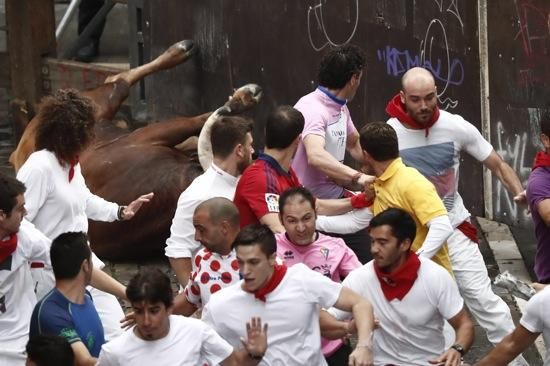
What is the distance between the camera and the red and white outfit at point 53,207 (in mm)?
9102

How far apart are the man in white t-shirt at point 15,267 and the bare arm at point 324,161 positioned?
80.0 inches

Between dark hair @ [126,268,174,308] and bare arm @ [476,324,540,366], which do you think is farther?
bare arm @ [476,324,540,366]

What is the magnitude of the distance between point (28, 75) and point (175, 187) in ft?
19.5

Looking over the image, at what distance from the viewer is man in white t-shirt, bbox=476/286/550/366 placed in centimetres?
766

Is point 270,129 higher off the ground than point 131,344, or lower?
higher

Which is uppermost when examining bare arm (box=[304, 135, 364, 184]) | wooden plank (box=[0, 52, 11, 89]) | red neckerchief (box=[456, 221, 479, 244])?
bare arm (box=[304, 135, 364, 184])

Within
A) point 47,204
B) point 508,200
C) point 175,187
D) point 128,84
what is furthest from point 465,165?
point 47,204

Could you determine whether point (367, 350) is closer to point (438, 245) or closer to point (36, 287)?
point (438, 245)

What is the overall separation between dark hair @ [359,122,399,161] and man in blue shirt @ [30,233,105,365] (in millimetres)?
1800

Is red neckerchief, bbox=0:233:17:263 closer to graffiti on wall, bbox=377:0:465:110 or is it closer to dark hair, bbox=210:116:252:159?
dark hair, bbox=210:116:252:159

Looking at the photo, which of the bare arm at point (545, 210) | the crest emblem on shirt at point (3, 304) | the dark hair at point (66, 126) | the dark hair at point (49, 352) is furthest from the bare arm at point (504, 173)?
the dark hair at point (49, 352)

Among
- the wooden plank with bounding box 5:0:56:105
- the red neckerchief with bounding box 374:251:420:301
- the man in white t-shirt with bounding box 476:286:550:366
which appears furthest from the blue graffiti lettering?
the wooden plank with bounding box 5:0:56:105

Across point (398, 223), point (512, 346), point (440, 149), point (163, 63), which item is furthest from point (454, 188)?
point (163, 63)

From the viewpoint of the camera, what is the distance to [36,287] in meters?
9.07
